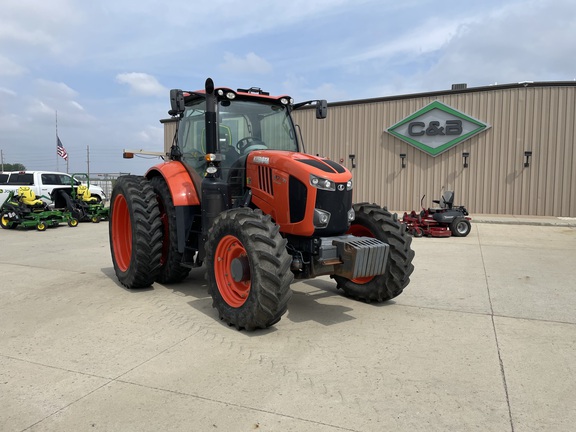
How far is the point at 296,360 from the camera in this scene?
11.3ft

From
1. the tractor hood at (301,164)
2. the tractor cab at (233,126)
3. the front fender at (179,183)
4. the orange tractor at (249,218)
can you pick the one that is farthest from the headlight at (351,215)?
the front fender at (179,183)

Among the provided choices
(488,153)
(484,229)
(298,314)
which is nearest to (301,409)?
(298,314)

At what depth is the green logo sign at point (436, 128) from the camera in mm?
16250

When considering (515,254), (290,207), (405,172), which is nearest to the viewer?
(290,207)

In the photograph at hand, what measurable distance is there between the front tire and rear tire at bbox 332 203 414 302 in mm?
1393

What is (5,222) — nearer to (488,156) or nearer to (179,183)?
(179,183)

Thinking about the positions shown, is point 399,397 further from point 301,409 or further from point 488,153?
point 488,153

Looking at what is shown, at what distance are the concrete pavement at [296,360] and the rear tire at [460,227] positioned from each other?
519 cm

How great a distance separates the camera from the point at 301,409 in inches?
108

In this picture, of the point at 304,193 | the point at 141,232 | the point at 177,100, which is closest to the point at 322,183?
the point at 304,193

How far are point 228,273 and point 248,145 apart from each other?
160 cm

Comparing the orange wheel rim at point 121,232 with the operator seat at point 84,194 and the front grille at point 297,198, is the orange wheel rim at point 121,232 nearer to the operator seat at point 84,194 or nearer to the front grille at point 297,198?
the front grille at point 297,198

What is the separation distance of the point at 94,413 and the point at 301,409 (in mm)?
1280

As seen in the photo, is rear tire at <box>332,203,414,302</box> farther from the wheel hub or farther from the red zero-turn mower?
the red zero-turn mower
